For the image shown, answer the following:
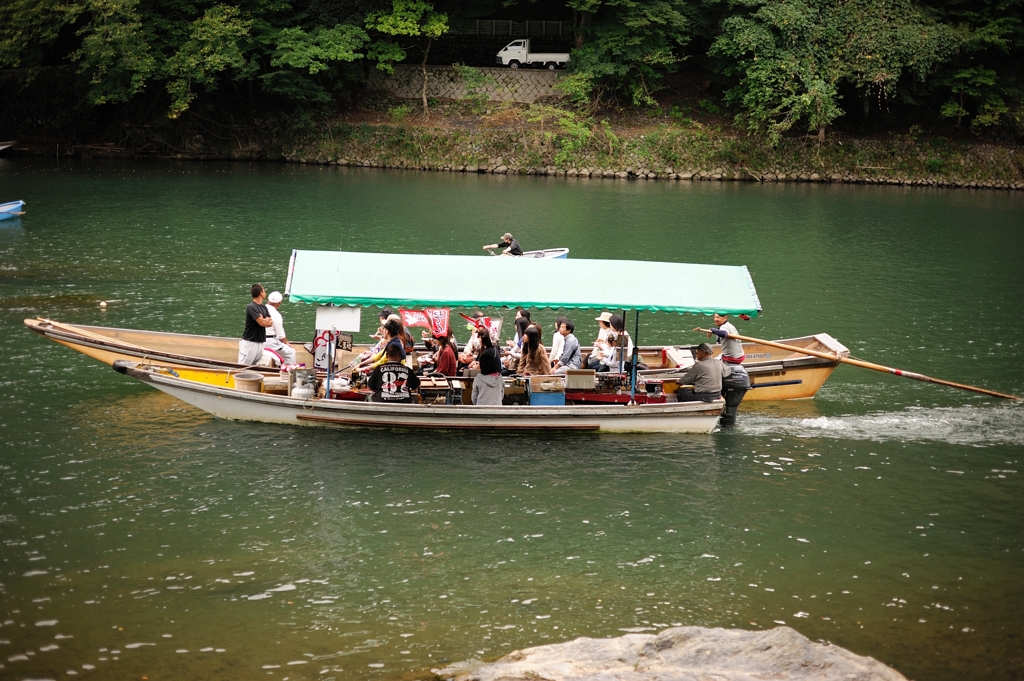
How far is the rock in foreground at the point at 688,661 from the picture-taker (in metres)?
8.55

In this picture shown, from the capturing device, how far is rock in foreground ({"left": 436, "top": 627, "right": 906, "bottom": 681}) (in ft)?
28.1

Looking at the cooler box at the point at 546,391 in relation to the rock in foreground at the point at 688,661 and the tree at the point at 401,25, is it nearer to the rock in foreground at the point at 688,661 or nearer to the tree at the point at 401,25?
the rock in foreground at the point at 688,661

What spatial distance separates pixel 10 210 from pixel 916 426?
1087 inches

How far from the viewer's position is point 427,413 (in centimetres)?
1534

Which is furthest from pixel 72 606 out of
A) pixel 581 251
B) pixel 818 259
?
pixel 818 259

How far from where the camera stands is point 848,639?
10461 millimetres

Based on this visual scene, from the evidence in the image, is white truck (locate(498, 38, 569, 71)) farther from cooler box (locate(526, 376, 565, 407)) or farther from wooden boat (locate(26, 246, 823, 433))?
cooler box (locate(526, 376, 565, 407))

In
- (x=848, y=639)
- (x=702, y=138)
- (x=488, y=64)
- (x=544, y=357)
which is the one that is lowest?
(x=848, y=639)

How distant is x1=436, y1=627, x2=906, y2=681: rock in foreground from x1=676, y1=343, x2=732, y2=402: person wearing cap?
259 inches

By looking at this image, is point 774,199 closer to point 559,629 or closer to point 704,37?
point 704,37

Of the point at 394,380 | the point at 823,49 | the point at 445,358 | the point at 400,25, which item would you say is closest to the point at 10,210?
the point at 445,358

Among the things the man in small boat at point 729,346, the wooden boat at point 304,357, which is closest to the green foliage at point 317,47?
the wooden boat at point 304,357

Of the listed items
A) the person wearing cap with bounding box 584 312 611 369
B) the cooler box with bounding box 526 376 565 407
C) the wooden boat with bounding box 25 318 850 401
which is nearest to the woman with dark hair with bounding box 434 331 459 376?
the cooler box with bounding box 526 376 565 407

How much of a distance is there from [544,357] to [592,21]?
39.0 m
